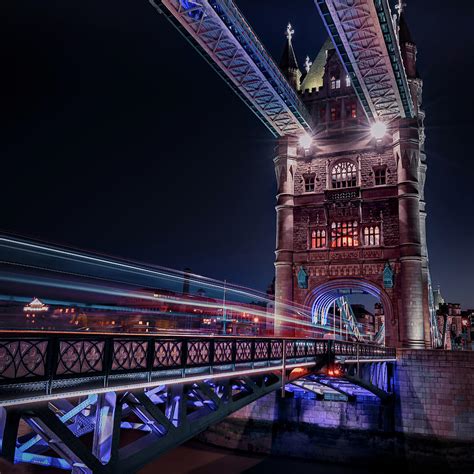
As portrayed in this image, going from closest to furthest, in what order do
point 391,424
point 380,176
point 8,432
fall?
1. point 8,432
2. point 391,424
3. point 380,176

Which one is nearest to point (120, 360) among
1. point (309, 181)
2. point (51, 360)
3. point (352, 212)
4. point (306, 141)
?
point (51, 360)

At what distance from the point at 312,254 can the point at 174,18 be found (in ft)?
63.1

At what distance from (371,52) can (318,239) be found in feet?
45.4

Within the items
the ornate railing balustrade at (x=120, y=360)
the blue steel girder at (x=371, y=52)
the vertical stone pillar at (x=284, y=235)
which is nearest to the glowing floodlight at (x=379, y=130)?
the blue steel girder at (x=371, y=52)

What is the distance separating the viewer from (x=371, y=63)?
106 feet

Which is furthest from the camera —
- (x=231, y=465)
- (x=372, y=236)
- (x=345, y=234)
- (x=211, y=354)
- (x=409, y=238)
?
(x=345, y=234)

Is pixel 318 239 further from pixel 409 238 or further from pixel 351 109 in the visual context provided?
pixel 351 109

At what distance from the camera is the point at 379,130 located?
36875mm

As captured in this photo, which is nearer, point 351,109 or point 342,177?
point 342,177

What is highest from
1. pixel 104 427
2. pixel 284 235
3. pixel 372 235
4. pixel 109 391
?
pixel 284 235

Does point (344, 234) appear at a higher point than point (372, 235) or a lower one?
higher

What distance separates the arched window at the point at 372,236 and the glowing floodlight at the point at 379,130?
725cm

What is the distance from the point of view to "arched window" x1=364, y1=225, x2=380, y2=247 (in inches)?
1385

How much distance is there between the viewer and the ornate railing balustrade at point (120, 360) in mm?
6859
